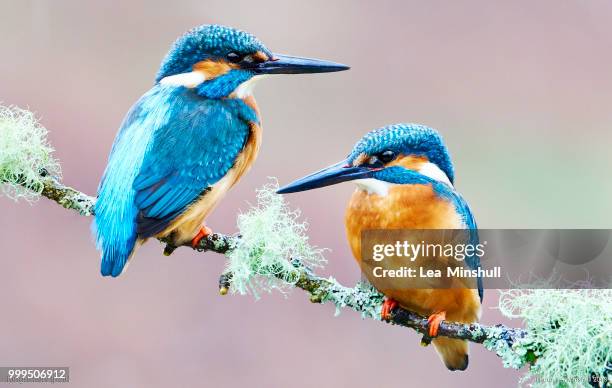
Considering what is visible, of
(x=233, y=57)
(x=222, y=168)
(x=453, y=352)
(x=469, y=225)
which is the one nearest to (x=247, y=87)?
(x=233, y=57)

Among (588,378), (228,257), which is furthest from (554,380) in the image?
(228,257)

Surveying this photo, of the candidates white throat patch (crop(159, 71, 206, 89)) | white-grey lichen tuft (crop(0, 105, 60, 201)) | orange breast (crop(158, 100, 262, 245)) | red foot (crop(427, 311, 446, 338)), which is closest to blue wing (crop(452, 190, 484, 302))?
red foot (crop(427, 311, 446, 338))

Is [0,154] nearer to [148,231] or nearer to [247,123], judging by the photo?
[148,231]

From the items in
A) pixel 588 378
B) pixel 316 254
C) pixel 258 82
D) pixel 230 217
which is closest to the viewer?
pixel 588 378

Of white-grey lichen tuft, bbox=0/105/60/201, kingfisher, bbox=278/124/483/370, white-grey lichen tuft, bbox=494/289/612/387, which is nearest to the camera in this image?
white-grey lichen tuft, bbox=494/289/612/387

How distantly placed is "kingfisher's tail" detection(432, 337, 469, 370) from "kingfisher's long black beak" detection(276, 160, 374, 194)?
42 cm

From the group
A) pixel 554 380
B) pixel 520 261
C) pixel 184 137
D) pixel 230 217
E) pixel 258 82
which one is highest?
pixel 258 82

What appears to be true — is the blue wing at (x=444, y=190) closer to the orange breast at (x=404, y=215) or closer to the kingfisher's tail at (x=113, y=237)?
the orange breast at (x=404, y=215)

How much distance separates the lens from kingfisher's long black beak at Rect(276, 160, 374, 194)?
4.85ft

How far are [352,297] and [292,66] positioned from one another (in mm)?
499

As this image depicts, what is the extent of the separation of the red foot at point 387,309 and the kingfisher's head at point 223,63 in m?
0.49

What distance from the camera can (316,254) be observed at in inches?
60.9

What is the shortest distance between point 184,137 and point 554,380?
Answer: 0.88 meters

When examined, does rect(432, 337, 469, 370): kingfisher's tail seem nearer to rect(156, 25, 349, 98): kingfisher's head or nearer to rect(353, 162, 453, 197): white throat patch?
rect(353, 162, 453, 197): white throat patch
